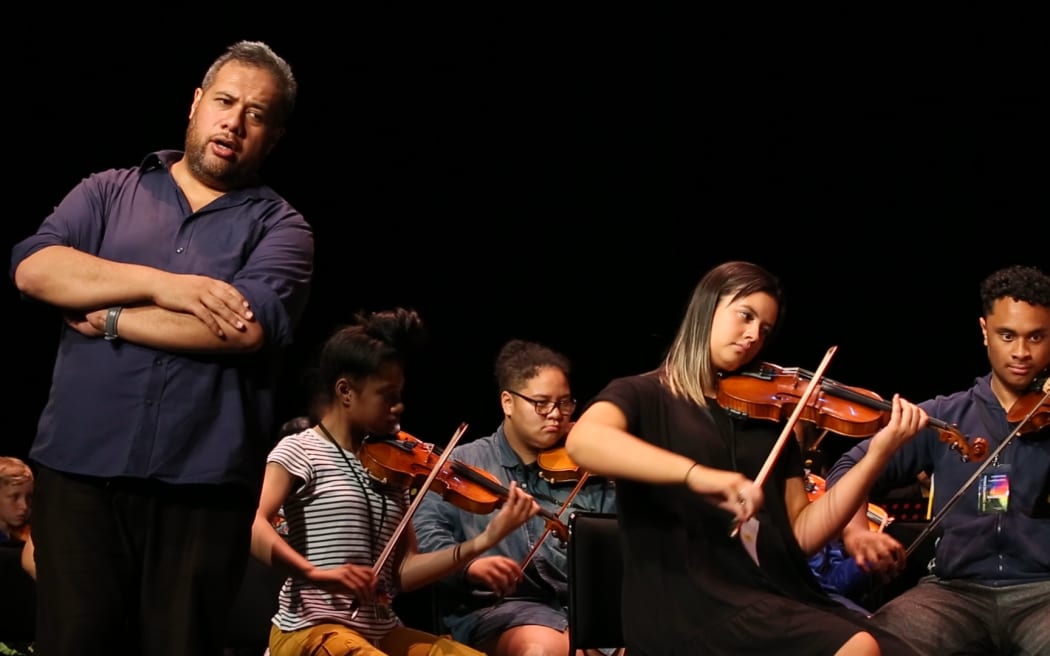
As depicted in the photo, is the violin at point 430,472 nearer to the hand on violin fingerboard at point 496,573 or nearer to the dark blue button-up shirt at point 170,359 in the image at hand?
the hand on violin fingerboard at point 496,573

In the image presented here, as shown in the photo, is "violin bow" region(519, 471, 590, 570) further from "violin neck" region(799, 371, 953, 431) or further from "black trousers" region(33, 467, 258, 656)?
"black trousers" region(33, 467, 258, 656)

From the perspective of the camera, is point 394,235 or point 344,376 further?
point 394,235

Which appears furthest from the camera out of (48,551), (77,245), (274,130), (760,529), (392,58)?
(392,58)

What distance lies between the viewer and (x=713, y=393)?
106 inches

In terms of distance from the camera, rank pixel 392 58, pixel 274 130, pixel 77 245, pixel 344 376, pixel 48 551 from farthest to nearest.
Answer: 1. pixel 392 58
2. pixel 344 376
3. pixel 274 130
4. pixel 77 245
5. pixel 48 551

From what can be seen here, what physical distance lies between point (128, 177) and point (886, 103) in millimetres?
3949

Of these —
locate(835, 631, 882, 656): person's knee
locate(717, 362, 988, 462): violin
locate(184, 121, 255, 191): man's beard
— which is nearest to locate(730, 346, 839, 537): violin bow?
locate(717, 362, 988, 462): violin

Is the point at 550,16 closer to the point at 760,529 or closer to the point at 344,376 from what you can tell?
the point at 344,376

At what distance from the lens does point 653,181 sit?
217 inches

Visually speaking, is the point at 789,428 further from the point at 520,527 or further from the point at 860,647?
the point at 520,527

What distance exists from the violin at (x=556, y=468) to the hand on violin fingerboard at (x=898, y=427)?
113 cm

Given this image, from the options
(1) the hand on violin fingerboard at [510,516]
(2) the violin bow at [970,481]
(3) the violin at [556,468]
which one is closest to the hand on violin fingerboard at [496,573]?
(1) the hand on violin fingerboard at [510,516]

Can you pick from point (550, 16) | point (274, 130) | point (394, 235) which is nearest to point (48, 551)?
point (274, 130)

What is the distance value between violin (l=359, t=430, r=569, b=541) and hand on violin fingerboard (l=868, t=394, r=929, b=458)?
1.04 meters
